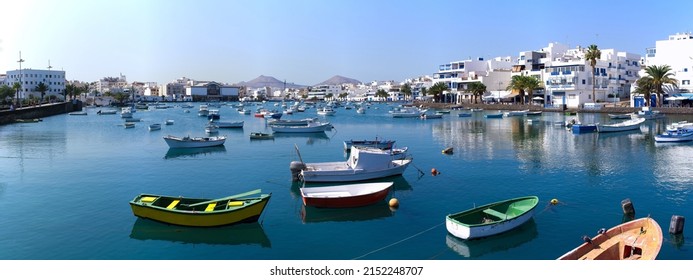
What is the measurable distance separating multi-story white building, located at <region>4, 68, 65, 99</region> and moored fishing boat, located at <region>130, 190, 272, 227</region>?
135 meters

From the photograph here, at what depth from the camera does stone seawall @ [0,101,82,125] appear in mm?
72988

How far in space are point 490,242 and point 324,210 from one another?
7002 mm

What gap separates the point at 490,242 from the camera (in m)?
16.9

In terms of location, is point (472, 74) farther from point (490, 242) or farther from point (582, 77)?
point (490, 242)

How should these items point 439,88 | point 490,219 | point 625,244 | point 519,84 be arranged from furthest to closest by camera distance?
point 439,88
point 519,84
point 490,219
point 625,244

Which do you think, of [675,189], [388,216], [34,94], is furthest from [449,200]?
[34,94]

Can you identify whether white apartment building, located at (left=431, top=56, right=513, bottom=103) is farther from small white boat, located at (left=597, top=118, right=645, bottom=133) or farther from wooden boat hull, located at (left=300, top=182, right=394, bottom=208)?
wooden boat hull, located at (left=300, top=182, right=394, bottom=208)

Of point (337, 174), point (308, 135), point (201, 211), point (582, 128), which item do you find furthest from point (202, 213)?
point (582, 128)

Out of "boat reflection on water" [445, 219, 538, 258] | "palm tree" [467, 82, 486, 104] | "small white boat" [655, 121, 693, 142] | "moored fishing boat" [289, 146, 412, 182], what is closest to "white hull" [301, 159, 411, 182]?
"moored fishing boat" [289, 146, 412, 182]

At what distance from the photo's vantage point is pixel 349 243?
1706 centimetres

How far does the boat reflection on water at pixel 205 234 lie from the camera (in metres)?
17.4

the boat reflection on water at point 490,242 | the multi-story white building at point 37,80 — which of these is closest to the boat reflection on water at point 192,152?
the boat reflection on water at point 490,242

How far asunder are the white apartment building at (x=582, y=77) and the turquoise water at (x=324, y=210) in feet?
181

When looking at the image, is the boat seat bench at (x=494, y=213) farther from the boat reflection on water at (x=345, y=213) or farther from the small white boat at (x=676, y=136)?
the small white boat at (x=676, y=136)
